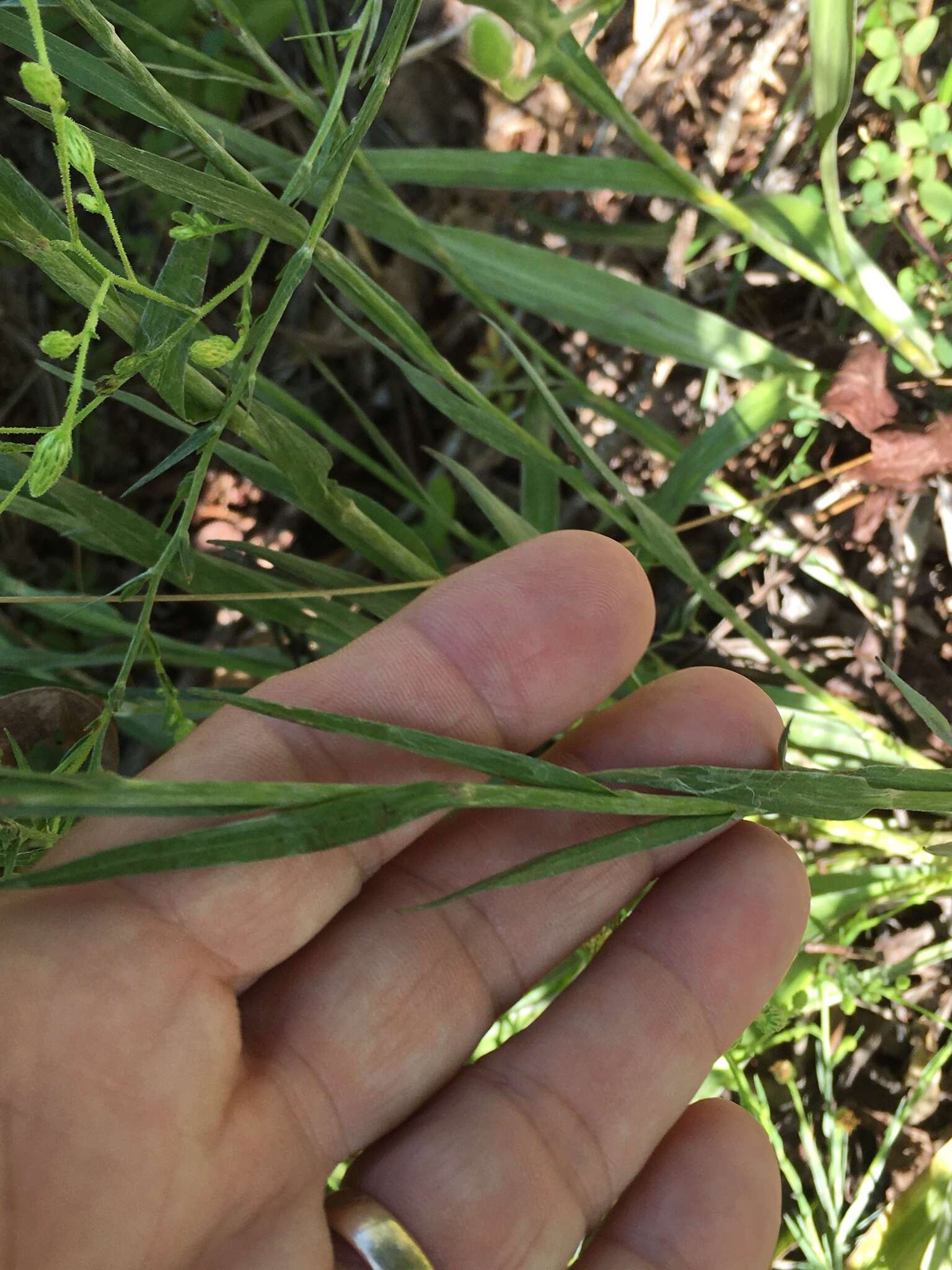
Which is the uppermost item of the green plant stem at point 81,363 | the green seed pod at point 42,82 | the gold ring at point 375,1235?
the green seed pod at point 42,82

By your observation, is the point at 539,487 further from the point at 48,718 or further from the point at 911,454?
the point at 48,718

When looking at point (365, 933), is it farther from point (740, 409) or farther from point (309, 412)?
point (740, 409)

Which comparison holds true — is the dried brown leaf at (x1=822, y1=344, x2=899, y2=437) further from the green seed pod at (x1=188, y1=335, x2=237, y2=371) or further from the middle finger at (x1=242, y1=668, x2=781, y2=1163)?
the green seed pod at (x1=188, y1=335, x2=237, y2=371)

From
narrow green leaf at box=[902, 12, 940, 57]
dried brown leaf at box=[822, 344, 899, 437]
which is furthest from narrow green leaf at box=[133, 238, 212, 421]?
narrow green leaf at box=[902, 12, 940, 57]

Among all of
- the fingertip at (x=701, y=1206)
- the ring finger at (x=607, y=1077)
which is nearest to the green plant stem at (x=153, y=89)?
the ring finger at (x=607, y=1077)

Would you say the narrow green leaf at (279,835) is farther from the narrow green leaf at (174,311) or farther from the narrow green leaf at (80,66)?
the narrow green leaf at (80,66)

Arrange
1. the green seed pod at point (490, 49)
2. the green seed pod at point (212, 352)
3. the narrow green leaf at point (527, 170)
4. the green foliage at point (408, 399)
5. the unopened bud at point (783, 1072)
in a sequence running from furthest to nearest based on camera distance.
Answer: the unopened bud at point (783, 1072) < the narrow green leaf at point (527, 170) < the green seed pod at point (490, 49) < the green foliage at point (408, 399) < the green seed pod at point (212, 352)
